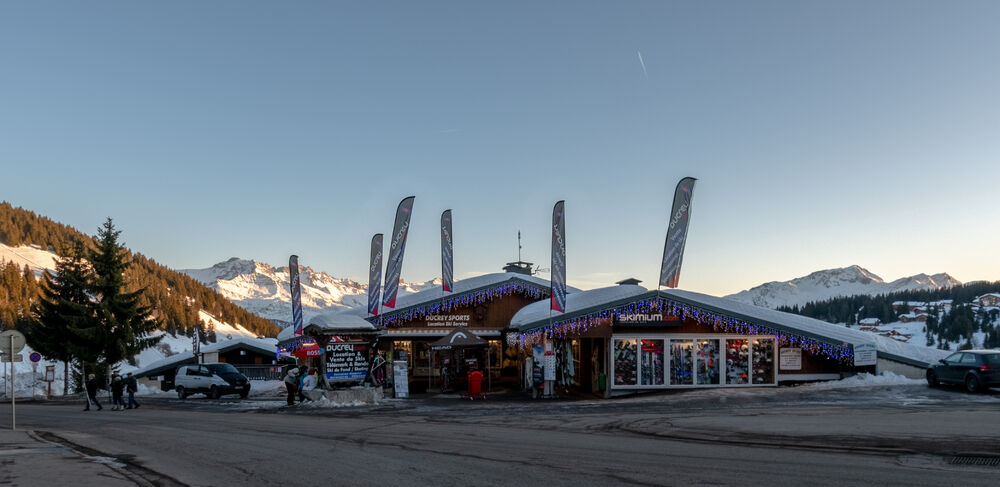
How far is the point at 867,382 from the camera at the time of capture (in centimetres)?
2641

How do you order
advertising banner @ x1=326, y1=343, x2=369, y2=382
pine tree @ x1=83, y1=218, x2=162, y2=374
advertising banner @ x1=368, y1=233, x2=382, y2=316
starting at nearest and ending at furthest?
advertising banner @ x1=326, y1=343, x2=369, y2=382, advertising banner @ x1=368, y1=233, x2=382, y2=316, pine tree @ x1=83, y1=218, x2=162, y2=374

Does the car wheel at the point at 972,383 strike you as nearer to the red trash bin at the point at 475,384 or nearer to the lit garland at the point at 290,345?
the red trash bin at the point at 475,384

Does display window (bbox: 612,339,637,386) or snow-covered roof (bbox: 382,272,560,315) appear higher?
snow-covered roof (bbox: 382,272,560,315)

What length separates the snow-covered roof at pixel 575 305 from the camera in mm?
27359

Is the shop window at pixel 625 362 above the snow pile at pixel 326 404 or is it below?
above

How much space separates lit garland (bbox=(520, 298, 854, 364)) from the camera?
26.8 m

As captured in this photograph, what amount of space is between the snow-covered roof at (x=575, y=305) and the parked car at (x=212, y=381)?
13.2 m

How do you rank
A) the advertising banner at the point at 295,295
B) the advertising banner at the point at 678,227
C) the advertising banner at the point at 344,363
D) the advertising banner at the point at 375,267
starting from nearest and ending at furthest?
the advertising banner at the point at 678,227
the advertising banner at the point at 344,363
the advertising banner at the point at 375,267
the advertising banner at the point at 295,295

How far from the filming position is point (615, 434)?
15.2 meters

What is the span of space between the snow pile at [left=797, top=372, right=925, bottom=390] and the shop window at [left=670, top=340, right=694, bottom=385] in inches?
154

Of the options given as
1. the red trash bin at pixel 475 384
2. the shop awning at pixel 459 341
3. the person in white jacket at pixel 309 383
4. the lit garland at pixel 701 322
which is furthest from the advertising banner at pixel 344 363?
the lit garland at pixel 701 322

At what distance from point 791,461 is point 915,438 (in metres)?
3.96

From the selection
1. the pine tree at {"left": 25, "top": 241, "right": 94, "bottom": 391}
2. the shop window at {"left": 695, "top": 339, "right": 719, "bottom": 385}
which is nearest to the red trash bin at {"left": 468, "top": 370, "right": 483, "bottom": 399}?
the shop window at {"left": 695, "top": 339, "right": 719, "bottom": 385}

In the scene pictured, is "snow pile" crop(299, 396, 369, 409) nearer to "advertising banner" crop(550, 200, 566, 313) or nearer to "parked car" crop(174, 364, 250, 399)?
"advertising banner" crop(550, 200, 566, 313)
